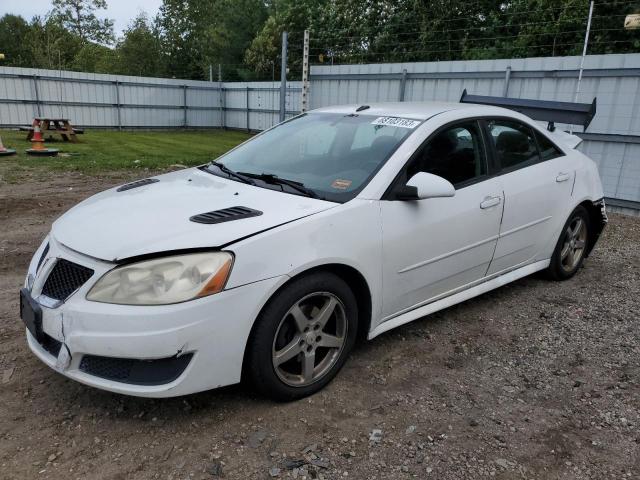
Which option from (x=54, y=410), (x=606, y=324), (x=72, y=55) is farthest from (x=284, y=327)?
(x=72, y=55)

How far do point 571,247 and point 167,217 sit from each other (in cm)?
378

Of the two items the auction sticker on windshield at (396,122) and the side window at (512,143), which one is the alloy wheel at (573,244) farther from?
the auction sticker on windshield at (396,122)

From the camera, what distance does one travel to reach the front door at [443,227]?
10.1 ft

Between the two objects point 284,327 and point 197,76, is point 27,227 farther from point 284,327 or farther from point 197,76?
point 197,76

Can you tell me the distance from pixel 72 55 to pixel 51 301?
158 feet

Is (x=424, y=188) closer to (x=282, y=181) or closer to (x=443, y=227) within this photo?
(x=443, y=227)

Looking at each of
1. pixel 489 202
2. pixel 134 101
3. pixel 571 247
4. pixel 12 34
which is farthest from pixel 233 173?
pixel 12 34

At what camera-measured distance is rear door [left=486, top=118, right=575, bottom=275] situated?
3.87m

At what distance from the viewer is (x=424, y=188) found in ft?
9.96

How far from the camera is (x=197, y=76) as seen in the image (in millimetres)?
41250

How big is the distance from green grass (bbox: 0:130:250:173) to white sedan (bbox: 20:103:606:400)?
799 cm

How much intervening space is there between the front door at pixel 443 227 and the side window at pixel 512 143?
205 millimetres

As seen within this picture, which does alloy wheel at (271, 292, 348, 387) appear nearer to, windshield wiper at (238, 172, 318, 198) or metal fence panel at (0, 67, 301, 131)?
windshield wiper at (238, 172, 318, 198)

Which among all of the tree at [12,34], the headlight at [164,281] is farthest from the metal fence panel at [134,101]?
the tree at [12,34]
